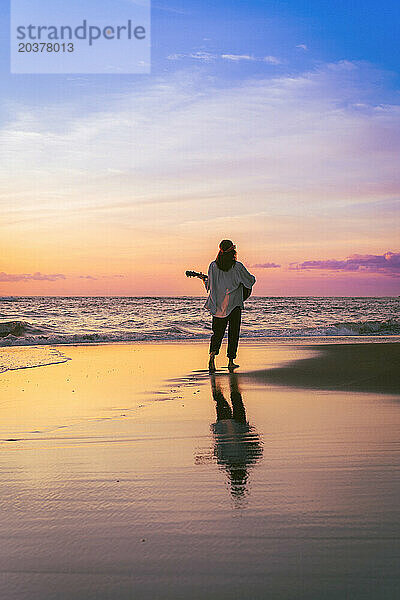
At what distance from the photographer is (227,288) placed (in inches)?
368

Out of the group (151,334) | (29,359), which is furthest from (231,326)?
(151,334)

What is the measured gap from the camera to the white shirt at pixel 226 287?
30.7 feet

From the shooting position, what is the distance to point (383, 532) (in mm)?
2199

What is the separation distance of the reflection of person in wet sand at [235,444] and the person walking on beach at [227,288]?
3.59 metres

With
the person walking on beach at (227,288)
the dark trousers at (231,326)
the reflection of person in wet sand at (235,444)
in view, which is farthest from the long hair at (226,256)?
the reflection of person in wet sand at (235,444)

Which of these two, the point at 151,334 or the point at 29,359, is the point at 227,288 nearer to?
the point at 29,359

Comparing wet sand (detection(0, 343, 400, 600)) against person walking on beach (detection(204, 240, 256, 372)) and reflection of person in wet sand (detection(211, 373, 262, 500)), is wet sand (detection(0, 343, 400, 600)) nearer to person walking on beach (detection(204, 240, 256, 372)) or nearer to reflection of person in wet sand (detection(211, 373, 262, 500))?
reflection of person in wet sand (detection(211, 373, 262, 500))

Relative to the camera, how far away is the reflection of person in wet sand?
9.87 ft

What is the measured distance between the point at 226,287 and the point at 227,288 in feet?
0.08

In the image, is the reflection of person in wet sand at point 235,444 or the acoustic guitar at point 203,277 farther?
the acoustic guitar at point 203,277

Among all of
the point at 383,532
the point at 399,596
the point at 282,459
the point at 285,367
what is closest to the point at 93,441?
the point at 282,459

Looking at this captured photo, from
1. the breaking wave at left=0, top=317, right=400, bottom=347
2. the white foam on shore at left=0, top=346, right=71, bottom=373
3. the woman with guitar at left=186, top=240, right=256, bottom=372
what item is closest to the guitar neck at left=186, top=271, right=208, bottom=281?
the woman with guitar at left=186, top=240, right=256, bottom=372

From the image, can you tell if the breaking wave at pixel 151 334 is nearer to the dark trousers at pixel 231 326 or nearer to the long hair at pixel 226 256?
the dark trousers at pixel 231 326

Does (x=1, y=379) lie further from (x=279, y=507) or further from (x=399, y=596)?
(x=399, y=596)
